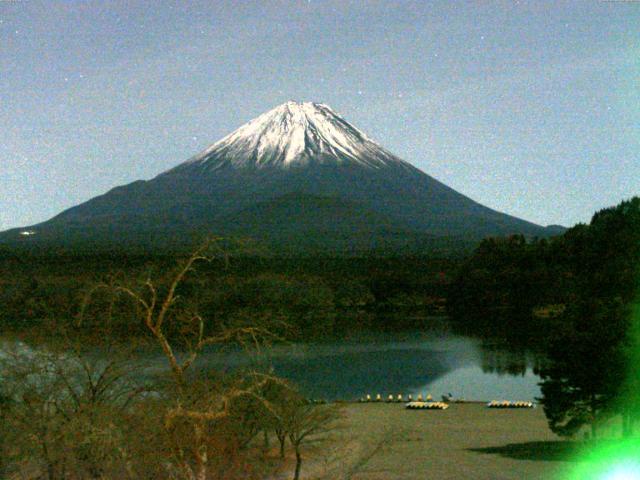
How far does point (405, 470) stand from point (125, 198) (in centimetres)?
12292

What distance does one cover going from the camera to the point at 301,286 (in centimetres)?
6153

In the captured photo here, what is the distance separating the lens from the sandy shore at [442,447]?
1169 cm

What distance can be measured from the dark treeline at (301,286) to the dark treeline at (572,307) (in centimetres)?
454

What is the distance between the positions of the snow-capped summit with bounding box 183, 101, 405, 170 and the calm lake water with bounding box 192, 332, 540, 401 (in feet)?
282

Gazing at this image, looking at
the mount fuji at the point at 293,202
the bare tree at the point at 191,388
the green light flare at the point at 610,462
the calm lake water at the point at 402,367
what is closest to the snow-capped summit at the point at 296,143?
the mount fuji at the point at 293,202

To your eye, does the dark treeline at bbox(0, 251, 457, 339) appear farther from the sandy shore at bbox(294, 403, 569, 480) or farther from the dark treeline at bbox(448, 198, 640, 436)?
the sandy shore at bbox(294, 403, 569, 480)

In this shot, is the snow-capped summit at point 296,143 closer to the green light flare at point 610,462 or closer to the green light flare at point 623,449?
the green light flare at point 623,449

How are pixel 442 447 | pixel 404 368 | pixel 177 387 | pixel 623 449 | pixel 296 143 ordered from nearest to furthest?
pixel 177 387 < pixel 623 449 < pixel 442 447 < pixel 404 368 < pixel 296 143

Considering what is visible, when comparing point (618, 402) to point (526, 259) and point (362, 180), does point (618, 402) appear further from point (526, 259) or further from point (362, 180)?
point (362, 180)

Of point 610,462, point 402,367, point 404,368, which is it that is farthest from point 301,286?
point 610,462

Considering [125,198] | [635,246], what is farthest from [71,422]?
[125,198]

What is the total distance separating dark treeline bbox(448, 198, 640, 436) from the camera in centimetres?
1324

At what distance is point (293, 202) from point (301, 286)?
170 ft

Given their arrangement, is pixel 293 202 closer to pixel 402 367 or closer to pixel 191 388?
pixel 402 367
